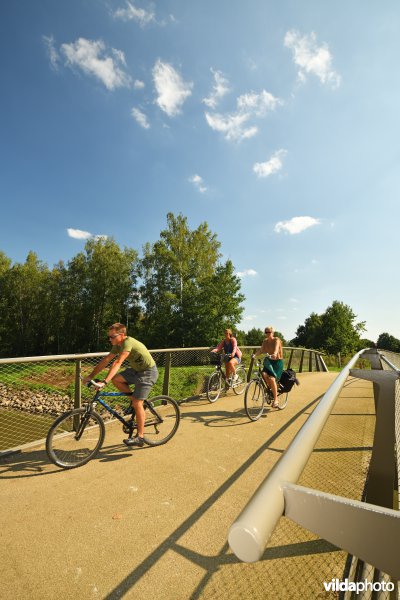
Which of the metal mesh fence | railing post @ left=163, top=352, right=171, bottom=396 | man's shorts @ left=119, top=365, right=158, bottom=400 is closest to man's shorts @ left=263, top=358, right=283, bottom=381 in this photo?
railing post @ left=163, top=352, right=171, bottom=396

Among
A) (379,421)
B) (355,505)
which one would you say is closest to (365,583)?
(379,421)

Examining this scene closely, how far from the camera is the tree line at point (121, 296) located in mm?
32031

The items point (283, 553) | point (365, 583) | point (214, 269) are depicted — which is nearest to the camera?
point (365, 583)

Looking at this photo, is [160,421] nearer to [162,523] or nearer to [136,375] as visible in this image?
[136,375]

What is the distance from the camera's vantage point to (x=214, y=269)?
110 feet

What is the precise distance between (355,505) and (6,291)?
49.6 metres

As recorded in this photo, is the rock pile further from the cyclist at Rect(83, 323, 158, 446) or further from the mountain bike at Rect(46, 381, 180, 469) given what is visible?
the cyclist at Rect(83, 323, 158, 446)

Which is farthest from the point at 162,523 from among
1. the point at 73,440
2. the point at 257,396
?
the point at 257,396

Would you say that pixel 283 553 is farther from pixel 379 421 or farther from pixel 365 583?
pixel 379 421

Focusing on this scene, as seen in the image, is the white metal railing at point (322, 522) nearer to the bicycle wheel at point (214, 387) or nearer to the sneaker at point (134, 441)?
the sneaker at point (134, 441)

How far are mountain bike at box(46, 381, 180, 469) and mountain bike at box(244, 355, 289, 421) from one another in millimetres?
1601

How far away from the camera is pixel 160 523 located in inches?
113

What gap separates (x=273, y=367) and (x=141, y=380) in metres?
3.26

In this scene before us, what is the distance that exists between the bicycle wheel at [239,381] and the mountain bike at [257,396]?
175 cm
